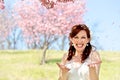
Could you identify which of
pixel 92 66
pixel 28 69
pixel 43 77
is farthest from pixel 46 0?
pixel 28 69

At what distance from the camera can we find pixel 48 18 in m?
27.9

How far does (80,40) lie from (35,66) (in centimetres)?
2156

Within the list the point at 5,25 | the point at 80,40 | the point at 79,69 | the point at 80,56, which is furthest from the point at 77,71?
the point at 5,25

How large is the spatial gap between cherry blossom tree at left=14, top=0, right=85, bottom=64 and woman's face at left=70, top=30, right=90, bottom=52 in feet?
72.1

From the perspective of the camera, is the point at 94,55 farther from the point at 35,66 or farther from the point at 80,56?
the point at 35,66

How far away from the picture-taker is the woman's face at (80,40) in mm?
4523

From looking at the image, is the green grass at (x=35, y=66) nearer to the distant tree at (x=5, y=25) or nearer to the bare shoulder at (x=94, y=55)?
the distant tree at (x=5, y=25)

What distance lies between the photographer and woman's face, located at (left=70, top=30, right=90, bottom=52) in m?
4.52

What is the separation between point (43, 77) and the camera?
22.4 m

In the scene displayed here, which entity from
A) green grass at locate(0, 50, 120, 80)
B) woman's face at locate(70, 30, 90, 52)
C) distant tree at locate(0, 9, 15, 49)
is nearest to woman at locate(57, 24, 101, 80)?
woman's face at locate(70, 30, 90, 52)

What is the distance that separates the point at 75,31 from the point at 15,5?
90.4 feet

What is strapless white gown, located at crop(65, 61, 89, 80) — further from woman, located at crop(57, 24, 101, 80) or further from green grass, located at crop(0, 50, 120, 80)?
green grass, located at crop(0, 50, 120, 80)

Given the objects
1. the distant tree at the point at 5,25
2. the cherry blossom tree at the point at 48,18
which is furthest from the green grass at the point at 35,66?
the distant tree at the point at 5,25

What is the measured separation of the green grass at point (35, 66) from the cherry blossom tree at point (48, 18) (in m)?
1.53
